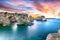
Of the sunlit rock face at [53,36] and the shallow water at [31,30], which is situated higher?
the shallow water at [31,30]

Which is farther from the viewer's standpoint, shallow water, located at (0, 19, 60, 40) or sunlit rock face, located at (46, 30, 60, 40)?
shallow water, located at (0, 19, 60, 40)

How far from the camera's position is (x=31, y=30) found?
3.37 meters

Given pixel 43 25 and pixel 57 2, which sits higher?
pixel 57 2

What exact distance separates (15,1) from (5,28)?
0.66 meters

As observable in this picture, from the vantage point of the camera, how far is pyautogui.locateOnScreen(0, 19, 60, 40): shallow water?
3.29 meters

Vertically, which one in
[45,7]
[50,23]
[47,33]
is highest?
[45,7]

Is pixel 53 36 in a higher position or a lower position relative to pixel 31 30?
lower

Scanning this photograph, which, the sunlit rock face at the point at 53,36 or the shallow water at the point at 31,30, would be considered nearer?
the sunlit rock face at the point at 53,36

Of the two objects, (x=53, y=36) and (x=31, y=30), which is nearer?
(x=53, y=36)

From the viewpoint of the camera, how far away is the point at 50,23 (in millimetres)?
3350

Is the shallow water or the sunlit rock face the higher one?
the shallow water

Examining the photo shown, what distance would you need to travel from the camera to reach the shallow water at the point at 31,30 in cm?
329

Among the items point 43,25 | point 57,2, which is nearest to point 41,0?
point 57,2

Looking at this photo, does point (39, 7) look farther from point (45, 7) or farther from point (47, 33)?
point (47, 33)
